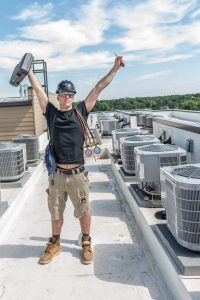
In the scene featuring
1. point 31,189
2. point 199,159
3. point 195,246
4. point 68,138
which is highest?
point 68,138

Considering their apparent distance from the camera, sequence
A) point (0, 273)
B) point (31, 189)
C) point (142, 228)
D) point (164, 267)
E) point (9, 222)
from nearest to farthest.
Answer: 1. point (164, 267)
2. point (0, 273)
3. point (142, 228)
4. point (9, 222)
5. point (31, 189)

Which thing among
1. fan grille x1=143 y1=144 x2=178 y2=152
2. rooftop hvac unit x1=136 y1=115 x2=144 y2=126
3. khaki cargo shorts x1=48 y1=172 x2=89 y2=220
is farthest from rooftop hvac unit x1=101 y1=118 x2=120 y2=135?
khaki cargo shorts x1=48 y1=172 x2=89 y2=220

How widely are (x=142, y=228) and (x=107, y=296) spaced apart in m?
1.27

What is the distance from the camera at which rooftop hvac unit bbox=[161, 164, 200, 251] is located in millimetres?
2551

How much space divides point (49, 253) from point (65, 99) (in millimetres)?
1438

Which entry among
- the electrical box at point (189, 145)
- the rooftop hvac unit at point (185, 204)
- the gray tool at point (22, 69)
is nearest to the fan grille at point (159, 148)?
the electrical box at point (189, 145)

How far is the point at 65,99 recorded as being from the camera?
323cm

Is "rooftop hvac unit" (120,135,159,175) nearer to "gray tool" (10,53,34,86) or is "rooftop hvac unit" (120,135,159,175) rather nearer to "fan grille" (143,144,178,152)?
"fan grille" (143,144,178,152)

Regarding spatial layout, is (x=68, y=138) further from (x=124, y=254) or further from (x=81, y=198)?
(x=124, y=254)

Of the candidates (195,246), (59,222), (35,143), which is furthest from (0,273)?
(35,143)

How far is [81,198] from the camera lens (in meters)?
3.31

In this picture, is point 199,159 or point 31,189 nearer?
point 199,159

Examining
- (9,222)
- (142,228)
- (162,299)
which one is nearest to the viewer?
(162,299)

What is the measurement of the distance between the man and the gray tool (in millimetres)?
127
